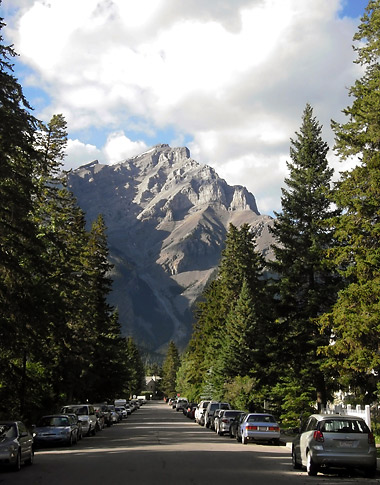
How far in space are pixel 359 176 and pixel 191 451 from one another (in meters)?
13.1

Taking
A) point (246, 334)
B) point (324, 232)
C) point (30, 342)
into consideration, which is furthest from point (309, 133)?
point (30, 342)

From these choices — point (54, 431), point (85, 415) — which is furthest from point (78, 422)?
point (54, 431)

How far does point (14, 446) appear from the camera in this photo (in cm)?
1683

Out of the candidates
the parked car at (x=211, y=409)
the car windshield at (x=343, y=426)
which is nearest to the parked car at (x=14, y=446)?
the car windshield at (x=343, y=426)

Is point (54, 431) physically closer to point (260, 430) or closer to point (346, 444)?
point (260, 430)

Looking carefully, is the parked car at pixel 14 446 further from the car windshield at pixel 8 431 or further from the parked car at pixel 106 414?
the parked car at pixel 106 414

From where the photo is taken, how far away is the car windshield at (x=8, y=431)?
56.1 ft

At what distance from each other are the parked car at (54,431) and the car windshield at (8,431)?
7.86 meters

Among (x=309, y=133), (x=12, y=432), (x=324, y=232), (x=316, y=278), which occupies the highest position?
(x=309, y=133)

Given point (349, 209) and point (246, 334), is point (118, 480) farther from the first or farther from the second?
point (246, 334)

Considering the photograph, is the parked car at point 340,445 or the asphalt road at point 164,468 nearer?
the asphalt road at point 164,468

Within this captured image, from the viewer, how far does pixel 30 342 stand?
2520 cm

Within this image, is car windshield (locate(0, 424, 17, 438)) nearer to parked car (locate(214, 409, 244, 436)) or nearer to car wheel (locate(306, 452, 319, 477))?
car wheel (locate(306, 452, 319, 477))

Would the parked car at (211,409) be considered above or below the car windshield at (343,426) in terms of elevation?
below
